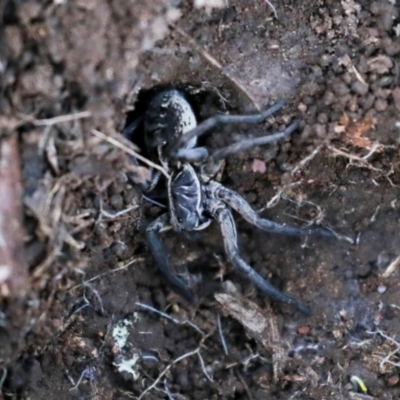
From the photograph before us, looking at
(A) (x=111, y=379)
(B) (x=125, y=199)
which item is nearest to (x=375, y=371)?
(A) (x=111, y=379)

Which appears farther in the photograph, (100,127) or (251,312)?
(251,312)

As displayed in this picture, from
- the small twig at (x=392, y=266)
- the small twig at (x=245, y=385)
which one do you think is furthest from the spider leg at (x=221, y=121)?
the small twig at (x=245, y=385)

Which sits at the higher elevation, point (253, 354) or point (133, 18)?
point (133, 18)

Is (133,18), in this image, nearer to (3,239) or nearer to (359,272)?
(3,239)

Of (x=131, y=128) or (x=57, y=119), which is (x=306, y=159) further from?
(x=57, y=119)

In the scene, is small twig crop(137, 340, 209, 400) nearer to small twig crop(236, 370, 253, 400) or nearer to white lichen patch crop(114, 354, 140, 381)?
white lichen patch crop(114, 354, 140, 381)

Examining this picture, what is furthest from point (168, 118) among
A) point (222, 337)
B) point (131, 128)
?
point (222, 337)

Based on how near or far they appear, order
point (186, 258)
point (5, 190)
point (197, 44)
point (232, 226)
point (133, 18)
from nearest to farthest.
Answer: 1. point (5, 190)
2. point (133, 18)
3. point (197, 44)
4. point (232, 226)
5. point (186, 258)
